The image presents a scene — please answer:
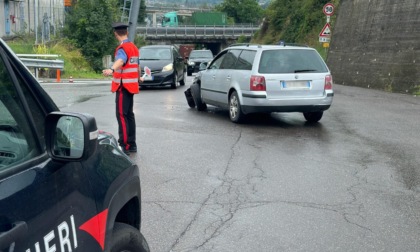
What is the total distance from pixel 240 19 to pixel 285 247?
127546mm

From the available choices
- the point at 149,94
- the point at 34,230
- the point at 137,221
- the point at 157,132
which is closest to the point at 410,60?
the point at 149,94

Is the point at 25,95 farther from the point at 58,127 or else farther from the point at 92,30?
the point at 92,30

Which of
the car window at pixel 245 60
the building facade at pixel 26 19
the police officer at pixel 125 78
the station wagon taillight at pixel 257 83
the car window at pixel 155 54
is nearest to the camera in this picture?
the police officer at pixel 125 78

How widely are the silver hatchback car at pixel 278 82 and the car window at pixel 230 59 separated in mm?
220

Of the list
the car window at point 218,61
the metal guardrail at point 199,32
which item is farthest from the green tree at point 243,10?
the car window at point 218,61

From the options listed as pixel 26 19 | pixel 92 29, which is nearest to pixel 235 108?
pixel 92 29

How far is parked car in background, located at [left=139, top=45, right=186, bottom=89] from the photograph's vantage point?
2073 cm

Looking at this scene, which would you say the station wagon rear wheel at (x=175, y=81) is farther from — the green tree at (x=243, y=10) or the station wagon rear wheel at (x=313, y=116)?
the green tree at (x=243, y=10)

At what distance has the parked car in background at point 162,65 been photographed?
2073 centimetres

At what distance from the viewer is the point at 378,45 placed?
24.6 m

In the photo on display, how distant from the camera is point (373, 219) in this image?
5.82 m

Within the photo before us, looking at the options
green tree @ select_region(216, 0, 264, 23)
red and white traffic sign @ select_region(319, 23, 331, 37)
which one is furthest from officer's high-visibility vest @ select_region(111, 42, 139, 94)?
green tree @ select_region(216, 0, 264, 23)

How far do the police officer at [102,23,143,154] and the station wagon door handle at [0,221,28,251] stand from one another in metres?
6.44

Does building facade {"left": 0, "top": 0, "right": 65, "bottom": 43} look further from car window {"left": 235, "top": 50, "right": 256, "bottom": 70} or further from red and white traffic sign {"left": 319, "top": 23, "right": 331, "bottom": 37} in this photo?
car window {"left": 235, "top": 50, "right": 256, "bottom": 70}
